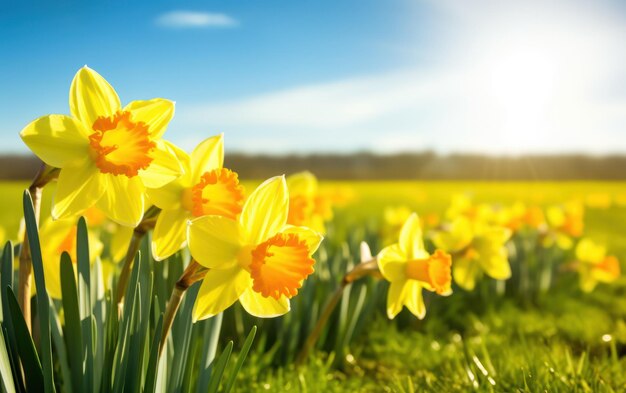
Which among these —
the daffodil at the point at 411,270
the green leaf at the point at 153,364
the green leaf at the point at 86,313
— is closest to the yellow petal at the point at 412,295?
the daffodil at the point at 411,270

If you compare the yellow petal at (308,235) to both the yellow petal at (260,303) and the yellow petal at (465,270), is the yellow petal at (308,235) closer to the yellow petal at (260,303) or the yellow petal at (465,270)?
the yellow petal at (260,303)

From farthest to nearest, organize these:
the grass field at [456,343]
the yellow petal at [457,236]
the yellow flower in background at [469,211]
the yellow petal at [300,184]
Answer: the yellow flower in background at [469,211], the yellow petal at [457,236], the yellow petal at [300,184], the grass field at [456,343]

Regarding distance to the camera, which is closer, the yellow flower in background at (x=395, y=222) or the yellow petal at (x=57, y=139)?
the yellow petal at (x=57, y=139)

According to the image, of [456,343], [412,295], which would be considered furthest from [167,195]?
[456,343]

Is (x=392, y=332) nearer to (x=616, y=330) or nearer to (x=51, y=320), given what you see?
(x=616, y=330)

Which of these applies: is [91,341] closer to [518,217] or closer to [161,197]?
[161,197]

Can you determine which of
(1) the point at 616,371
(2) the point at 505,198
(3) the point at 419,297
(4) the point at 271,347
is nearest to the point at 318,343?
(4) the point at 271,347
